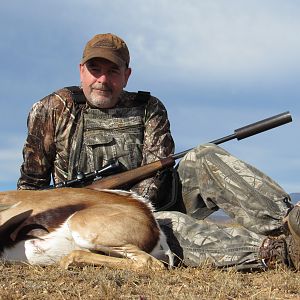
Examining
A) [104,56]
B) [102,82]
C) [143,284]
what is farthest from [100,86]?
[143,284]

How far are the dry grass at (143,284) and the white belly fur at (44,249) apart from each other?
0.98 ft

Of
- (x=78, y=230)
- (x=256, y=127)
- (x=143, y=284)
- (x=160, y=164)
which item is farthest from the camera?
(x=256, y=127)

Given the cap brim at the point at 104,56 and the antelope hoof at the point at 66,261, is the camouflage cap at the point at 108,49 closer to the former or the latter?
the cap brim at the point at 104,56

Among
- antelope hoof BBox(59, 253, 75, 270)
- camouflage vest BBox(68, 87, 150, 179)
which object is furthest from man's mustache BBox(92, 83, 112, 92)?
antelope hoof BBox(59, 253, 75, 270)

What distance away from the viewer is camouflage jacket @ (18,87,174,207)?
7148mm

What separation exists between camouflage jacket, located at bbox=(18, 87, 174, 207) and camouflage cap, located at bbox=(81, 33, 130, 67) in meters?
0.44

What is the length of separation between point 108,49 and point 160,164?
1504 mm

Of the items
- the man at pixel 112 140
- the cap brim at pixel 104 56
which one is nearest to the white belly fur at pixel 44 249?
the man at pixel 112 140

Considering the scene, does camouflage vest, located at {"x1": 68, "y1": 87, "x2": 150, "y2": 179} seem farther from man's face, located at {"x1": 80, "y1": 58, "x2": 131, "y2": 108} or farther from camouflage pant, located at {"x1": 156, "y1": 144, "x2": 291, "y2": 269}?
camouflage pant, located at {"x1": 156, "y1": 144, "x2": 291, "y2": 269}

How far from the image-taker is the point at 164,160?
683cm

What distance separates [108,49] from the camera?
7168mm

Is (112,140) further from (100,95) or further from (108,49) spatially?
(108,49)

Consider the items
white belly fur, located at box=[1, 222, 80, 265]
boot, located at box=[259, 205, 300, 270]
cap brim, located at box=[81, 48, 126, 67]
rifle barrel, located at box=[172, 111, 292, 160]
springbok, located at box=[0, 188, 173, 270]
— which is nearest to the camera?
boot, located at box=[259, 205, 300, 270]

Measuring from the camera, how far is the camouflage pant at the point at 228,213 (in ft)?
18.0
